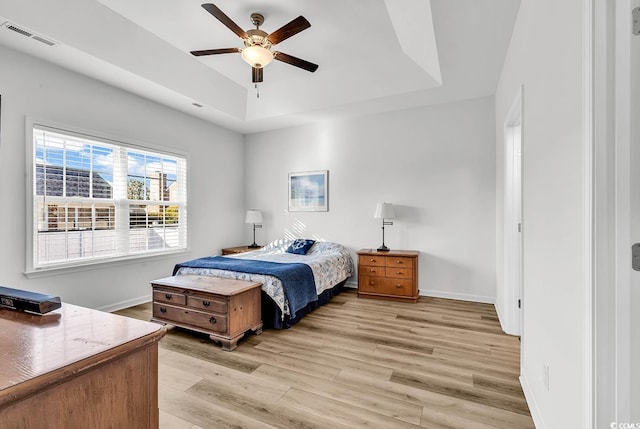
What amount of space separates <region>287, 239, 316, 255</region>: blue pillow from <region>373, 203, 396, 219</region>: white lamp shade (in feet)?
3.86

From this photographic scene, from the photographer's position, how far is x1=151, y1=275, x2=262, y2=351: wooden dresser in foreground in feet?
8.77

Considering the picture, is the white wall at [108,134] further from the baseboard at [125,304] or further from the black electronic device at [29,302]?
the black electronic device at [29,302]

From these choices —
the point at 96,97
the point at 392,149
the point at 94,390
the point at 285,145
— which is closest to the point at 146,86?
the point at 96,97

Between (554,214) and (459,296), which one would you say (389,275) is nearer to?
(459,296)

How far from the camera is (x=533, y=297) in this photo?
1831 mm

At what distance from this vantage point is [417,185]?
4316mm

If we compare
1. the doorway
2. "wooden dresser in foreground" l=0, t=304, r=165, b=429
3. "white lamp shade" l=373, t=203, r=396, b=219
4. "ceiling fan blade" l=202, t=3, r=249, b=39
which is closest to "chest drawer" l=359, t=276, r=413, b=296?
"white lamp shade" l=373, t=203, r=396, b=219

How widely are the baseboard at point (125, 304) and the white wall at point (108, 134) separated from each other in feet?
0.04

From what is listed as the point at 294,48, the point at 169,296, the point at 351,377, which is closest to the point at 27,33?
the point at 294,48

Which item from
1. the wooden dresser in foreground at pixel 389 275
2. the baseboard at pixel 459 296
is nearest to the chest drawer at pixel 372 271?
the wooden dresser in foreground at pixel 389 275

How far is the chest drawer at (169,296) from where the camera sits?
2.93 metres

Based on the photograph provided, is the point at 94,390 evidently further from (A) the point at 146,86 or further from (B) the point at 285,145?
(B) the point at 285,145

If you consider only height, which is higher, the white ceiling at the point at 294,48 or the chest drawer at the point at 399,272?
the white ceiling at the point at 294,48

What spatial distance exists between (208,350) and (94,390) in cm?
195
